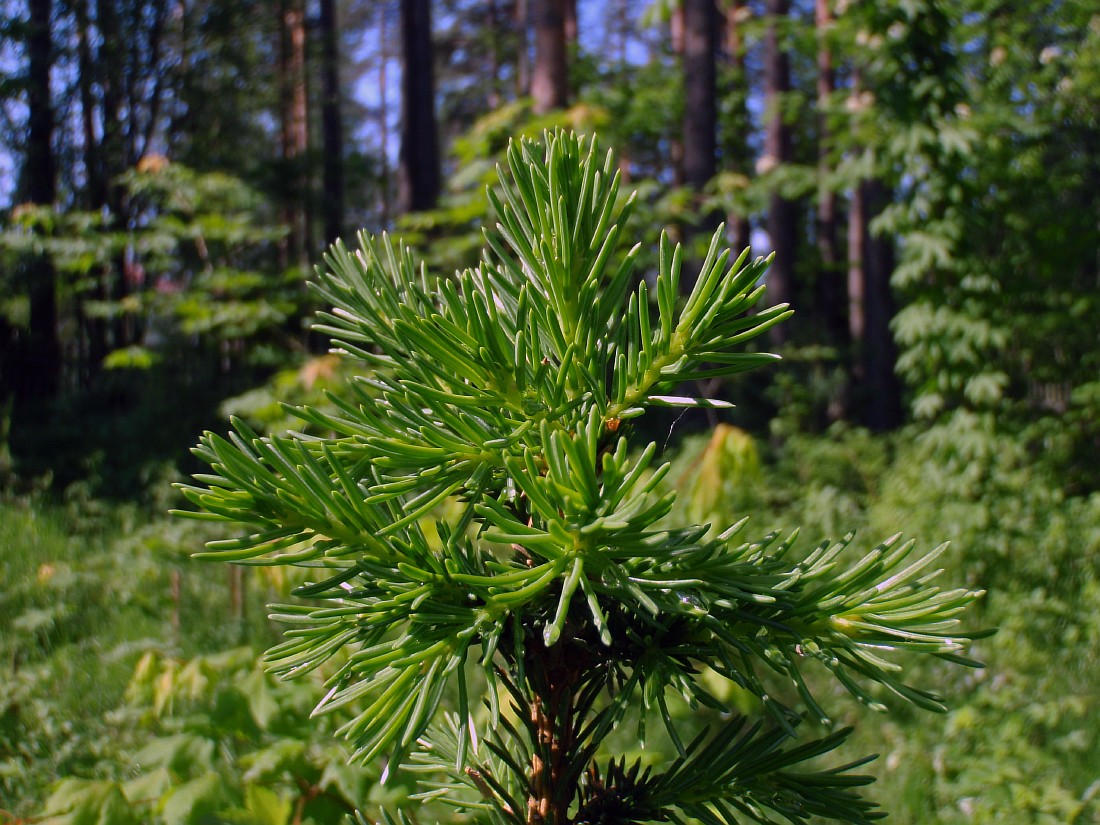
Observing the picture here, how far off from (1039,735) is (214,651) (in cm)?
340

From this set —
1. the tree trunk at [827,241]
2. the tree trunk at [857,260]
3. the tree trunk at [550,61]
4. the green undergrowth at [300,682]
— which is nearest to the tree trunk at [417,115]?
the tree trunk at [550,61]

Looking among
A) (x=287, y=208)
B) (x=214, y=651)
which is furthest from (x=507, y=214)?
(x=287, y=208)

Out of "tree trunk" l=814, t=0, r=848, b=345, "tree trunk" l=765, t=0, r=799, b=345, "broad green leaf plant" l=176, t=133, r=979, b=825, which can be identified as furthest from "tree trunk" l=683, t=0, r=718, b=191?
"broad green leaf plant" l=176, t=133, r=979, b=825

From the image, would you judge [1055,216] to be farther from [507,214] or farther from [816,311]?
[816,311]

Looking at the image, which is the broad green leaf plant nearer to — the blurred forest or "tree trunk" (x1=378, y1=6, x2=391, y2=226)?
the blurred forest

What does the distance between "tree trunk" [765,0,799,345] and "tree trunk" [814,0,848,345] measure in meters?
0.55

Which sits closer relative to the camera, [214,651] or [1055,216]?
[214,651]

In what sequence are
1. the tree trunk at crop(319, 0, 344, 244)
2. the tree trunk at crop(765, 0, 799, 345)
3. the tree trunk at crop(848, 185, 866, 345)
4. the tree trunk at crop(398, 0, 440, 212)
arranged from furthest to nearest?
1. the tree trunk at crop(848, 185, 866, 345)
2. the tree trunk at crop(765, 0, 799, 345)
3. the tree trunk at crop(319, 0, 344, 244)
4. the tree trunk at crop(398, 0, 440, 212)

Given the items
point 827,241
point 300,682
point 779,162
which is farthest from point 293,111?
point 300,682

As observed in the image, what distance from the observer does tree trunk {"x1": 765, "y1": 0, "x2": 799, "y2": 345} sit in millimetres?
12258

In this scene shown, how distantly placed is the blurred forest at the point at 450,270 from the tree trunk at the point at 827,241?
77 centimetres

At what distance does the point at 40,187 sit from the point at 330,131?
17.7 feet

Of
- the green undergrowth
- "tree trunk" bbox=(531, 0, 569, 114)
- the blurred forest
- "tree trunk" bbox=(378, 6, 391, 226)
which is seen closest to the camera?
the green undergrowth

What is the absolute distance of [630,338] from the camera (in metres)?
0.63
